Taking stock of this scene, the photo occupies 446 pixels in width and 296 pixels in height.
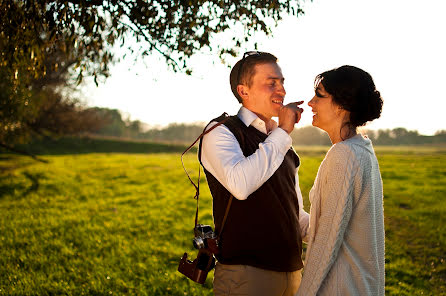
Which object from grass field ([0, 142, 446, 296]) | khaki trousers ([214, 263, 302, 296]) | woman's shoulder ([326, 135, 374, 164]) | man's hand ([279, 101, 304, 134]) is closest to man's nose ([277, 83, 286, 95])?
man's hand ([279, 101, 304, 134])

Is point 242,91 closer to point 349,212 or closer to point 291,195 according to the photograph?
point 291,195

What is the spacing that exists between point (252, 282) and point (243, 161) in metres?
0.82

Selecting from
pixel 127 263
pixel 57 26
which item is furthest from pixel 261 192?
pixel 127 263

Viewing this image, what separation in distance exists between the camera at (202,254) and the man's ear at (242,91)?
3.38 ft

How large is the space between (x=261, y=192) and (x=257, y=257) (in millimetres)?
436

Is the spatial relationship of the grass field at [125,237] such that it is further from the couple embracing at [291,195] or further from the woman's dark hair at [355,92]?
the woman's dark hair at [355,92]

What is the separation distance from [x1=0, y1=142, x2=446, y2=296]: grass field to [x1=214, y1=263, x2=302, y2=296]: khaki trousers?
11.2 feet

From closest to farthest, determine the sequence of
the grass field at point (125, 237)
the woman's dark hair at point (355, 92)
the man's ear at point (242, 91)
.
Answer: the woman's dark hair at point (355, 92) < the man's ear at point (242, 91) < the grass field at point (125, 237)

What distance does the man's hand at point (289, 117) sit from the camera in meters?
2.49

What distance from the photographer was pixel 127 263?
7.08 m

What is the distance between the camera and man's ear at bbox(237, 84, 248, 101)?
2865 mm

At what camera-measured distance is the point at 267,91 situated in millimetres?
2773

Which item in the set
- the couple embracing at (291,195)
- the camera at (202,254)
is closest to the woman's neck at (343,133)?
the couple embracing at (291,195)

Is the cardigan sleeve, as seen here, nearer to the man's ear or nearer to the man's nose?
the man's nose
